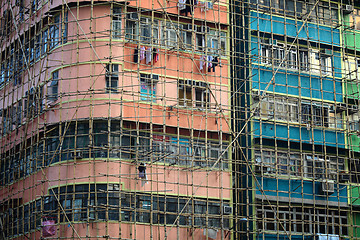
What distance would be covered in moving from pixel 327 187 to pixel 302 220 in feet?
3.84

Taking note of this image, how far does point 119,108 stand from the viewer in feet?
56.9

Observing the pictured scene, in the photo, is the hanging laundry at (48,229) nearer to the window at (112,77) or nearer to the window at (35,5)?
the window at (112,77)

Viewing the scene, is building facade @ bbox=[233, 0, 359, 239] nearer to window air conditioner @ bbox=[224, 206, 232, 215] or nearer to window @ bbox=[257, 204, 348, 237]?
window @ bbox=[257, 204, 348, 237]

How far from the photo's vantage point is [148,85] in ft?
59.1

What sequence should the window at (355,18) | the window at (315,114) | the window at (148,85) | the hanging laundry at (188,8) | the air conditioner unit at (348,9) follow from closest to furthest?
the window at (148,85)
the hanging laundry at (188,8)
the window at (315,114)
the air conditioner unit at (348,9)
the window at (355,18)

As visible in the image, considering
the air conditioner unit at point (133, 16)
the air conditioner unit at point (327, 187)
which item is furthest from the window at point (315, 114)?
the air conditioner unit at point (133, 16)

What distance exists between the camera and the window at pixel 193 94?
1830cm

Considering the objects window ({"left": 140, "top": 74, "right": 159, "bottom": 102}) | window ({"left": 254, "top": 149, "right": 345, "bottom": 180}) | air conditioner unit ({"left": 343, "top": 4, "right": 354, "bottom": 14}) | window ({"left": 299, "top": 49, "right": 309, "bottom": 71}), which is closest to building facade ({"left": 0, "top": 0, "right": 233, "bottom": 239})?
window ({"left": 140, "top": 74, "right": 159, "bottom": 102})

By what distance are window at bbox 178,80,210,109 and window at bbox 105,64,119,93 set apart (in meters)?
1.67

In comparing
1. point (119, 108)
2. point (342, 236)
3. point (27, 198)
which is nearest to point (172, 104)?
point (119, 108)

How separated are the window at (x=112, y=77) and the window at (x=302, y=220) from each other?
15.2 feet

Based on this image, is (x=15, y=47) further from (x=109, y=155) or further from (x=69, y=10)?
(x=109, y=155)

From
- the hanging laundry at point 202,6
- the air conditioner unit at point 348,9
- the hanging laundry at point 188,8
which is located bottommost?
the hanging laundry at point 188,8

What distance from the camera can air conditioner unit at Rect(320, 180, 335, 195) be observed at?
742 inches
